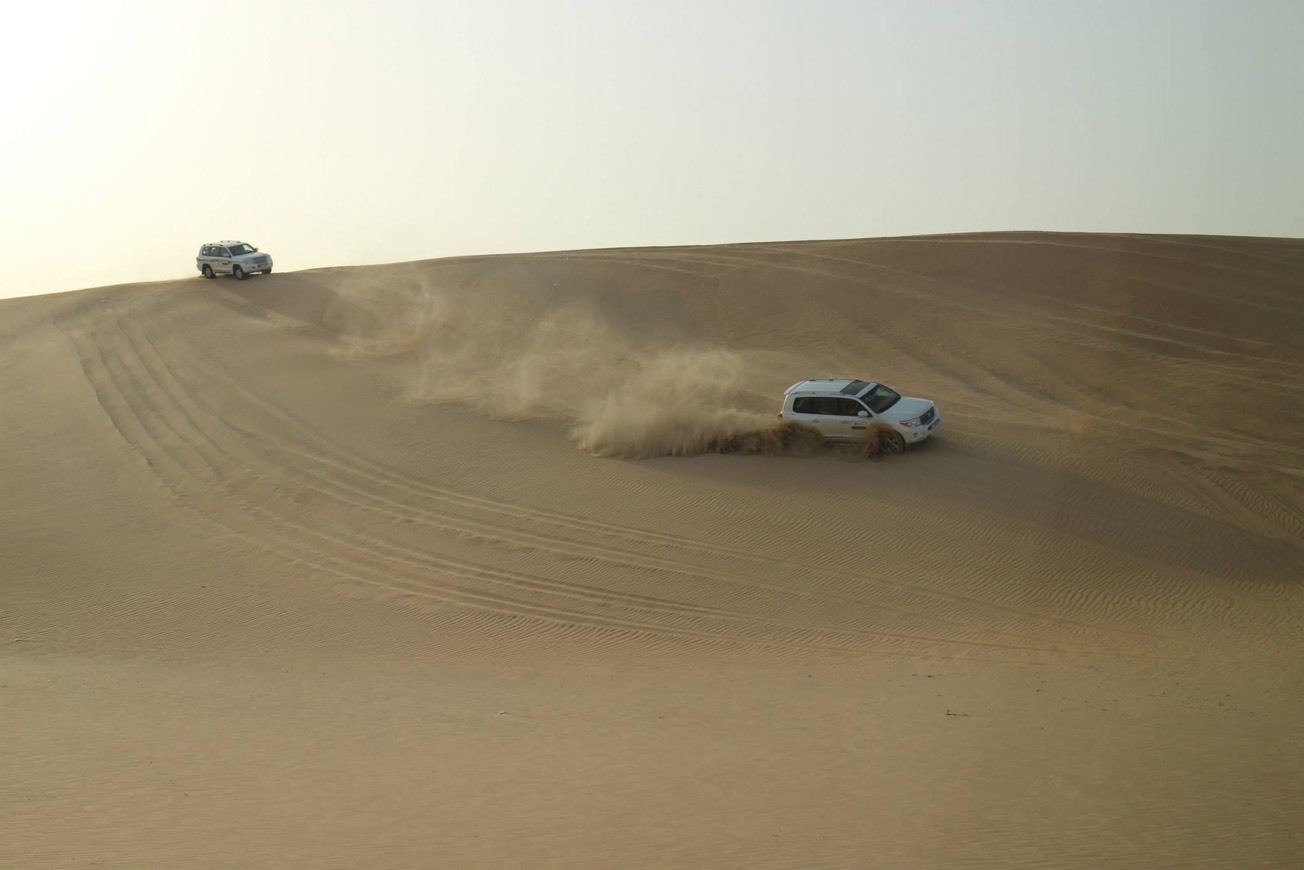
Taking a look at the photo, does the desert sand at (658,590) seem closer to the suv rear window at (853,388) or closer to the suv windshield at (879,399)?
the suv windshield at (879,399)

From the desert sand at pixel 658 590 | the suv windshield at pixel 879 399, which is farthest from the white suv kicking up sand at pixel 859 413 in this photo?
the desert sand at pixel 658 590

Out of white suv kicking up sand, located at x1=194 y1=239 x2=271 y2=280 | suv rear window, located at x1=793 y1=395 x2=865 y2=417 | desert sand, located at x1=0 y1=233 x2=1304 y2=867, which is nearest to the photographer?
desert sand, located at x1=0 y1=233 x2=1304 y2=867

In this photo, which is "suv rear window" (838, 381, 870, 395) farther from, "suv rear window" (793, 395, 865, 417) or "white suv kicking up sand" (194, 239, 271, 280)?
"white suv kicking up sand" (194, 239, 271, 280)

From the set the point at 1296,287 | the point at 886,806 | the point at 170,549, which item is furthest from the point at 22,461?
the point at 1296,287

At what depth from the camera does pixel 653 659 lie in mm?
15391

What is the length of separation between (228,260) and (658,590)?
34.9 m

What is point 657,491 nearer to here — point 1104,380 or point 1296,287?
point 1104,380

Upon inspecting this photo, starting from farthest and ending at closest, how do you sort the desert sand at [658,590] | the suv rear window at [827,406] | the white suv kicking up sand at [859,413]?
1. the suv rear window at [827,406]
2. the white suv kicking up sand at [859,413]
3. the desert sand at [658,590]

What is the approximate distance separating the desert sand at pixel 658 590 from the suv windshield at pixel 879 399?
1261 millimetres

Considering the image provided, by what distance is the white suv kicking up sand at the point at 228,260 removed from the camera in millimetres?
45594

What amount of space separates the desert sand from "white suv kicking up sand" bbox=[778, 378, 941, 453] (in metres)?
0.63

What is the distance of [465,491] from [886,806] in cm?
1427

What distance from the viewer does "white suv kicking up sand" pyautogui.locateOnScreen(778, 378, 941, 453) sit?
2264cm

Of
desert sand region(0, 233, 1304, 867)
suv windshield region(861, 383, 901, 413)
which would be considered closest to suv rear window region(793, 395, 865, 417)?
suv windshield region(861, 383, 901, 413)
